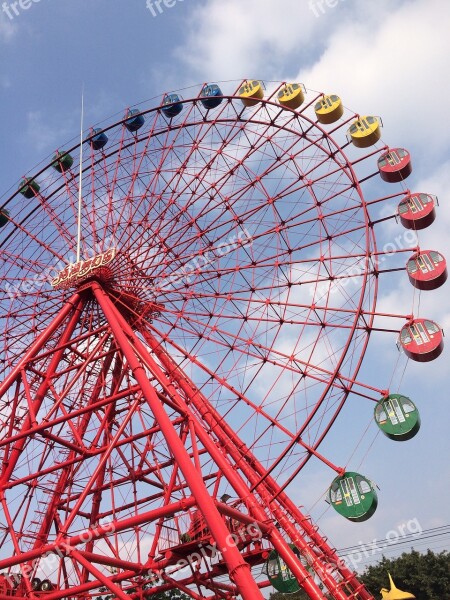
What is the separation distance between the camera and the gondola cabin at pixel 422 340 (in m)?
15.8

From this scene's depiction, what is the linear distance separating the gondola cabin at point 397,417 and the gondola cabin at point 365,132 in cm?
868

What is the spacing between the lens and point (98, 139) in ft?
79.9

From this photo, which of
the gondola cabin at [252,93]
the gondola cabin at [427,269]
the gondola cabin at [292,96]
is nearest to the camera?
the gondola cabin at [427,269]

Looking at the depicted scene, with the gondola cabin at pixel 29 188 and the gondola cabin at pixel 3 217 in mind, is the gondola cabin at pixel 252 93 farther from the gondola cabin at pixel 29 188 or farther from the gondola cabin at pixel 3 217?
the gondola cabin at pixel 3 217

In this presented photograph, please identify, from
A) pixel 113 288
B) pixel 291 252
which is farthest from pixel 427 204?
pixel 113 288

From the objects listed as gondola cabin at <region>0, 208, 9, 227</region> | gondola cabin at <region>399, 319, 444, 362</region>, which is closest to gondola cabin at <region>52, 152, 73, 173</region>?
gondola cabin at <region>0, 208, 9, 227</region>

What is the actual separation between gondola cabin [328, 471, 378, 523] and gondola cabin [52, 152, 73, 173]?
659 inches

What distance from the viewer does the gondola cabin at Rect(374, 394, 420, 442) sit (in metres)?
14.6

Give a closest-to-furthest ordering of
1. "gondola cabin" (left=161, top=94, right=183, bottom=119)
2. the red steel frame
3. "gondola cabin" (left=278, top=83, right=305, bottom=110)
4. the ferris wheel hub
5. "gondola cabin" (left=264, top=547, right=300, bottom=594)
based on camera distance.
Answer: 1. the red steel frame
2. "gondola cabin" (left=264, top=547, right=300, bottom=594)
3. the ferris wheel hub
4. "gondola cabin" (left=278, top=83, right=305, bottom=110)
5. "gondola cabin" (left=161, top=94, right=183, bottom=119)

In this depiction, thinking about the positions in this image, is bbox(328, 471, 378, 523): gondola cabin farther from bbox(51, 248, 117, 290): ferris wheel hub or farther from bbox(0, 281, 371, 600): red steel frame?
bbox(51, 248, 117, 290): ferris wheel hub

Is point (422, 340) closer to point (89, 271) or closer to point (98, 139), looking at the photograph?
point (89, 271)

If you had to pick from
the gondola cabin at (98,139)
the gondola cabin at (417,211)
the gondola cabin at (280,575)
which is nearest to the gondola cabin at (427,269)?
the gondola cabin at (417,211)

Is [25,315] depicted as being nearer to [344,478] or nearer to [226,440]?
[226,440]

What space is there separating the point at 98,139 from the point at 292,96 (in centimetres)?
855
